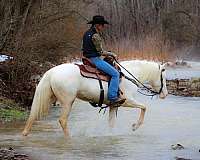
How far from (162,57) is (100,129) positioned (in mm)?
Answer: 22722

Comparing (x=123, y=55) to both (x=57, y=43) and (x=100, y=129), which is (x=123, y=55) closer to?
(x=57, y=43)

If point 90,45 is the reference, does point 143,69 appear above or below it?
below

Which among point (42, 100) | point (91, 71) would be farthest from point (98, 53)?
point (42, 100)

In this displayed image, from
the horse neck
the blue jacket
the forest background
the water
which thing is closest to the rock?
the water

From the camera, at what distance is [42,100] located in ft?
36.1

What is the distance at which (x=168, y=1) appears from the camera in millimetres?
78000

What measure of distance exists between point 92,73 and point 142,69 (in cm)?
141

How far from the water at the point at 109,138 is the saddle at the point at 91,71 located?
1.28 m

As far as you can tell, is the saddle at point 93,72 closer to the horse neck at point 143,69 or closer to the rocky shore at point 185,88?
the horse neck at point 143,69

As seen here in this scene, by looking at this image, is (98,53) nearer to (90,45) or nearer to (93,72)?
(90,45)

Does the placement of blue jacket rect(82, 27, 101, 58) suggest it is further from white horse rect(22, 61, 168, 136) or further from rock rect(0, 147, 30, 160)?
rock rect(0, 147, 30, 160)

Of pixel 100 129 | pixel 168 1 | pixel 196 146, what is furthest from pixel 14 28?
pixel 168 1

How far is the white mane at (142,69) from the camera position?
11.9m

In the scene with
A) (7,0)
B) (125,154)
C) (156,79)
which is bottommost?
(125,154)
